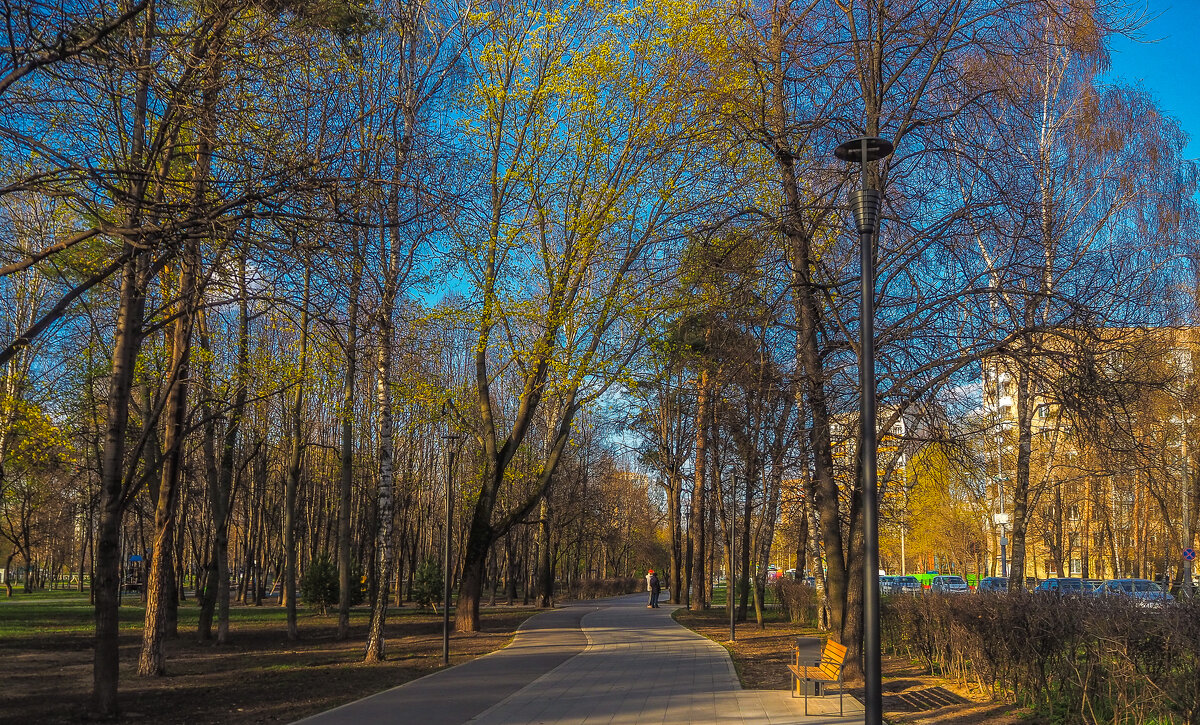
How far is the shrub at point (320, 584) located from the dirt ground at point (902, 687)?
14325mm

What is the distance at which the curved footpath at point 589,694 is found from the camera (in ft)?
36.7

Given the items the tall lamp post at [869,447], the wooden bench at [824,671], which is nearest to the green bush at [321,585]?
the wooden bench at [824,671]

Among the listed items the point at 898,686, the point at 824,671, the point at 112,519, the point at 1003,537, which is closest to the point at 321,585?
the point at 112,519

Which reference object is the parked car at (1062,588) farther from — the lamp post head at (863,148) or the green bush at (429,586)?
the green bush at (429,586)

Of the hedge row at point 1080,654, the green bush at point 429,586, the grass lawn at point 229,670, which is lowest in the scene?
the green bush at point 429,586

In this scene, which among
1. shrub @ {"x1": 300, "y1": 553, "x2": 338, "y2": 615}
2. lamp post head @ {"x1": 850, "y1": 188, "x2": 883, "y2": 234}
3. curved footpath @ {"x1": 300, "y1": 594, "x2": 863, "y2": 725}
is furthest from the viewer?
shrub @ {"x1": 300, "y1": 553, "x2": 338, "y2": 615}

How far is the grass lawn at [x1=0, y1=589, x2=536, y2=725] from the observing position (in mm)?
11664

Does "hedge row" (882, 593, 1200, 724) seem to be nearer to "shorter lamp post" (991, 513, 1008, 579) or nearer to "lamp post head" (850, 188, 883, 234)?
"lamp post head" (850, 188, 883, 234)

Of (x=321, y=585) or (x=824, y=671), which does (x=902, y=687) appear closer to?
(x=824, y=671)

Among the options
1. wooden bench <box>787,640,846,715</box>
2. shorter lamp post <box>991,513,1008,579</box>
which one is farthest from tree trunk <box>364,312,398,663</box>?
shorter lamp post <box>991,513,1008,579</box>

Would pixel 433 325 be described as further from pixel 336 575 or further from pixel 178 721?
pixel 336 575

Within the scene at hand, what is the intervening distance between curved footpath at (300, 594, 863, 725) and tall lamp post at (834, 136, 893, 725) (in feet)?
9.85

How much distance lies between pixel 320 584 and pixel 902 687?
890 inches

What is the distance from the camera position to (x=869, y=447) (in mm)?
8648
